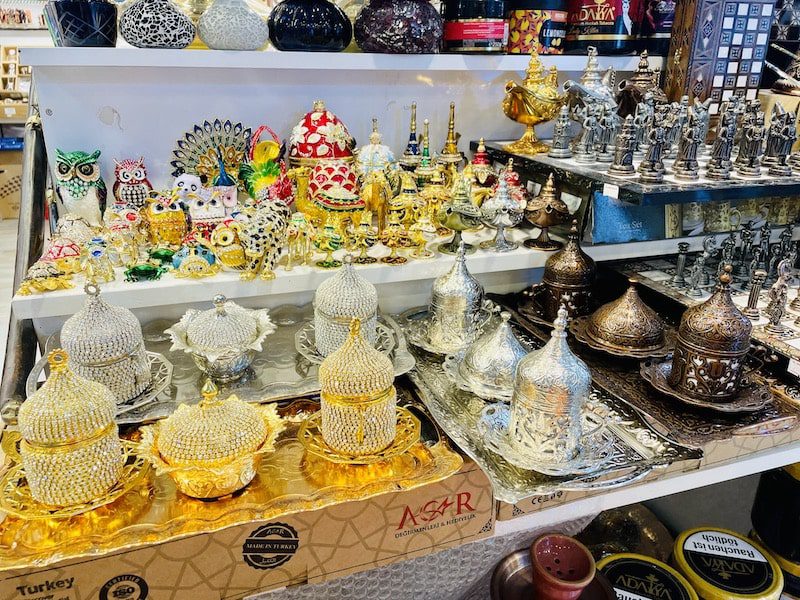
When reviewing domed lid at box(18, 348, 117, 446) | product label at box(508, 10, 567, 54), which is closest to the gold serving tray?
domed lid at box(18, 348, 117, 446)

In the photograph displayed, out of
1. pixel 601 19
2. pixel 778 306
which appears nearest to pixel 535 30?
pixel 601 19

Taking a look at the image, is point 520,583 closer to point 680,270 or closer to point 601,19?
point 680,270

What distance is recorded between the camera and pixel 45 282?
1185 mm

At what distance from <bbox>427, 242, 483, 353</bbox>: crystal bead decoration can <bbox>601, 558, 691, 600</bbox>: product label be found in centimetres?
62

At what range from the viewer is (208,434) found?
926mm

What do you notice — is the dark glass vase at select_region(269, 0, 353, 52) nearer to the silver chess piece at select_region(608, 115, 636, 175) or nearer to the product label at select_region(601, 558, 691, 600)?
the silver chess piece at select_region(608, 115, 636, 175)

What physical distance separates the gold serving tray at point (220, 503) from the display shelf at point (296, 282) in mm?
341

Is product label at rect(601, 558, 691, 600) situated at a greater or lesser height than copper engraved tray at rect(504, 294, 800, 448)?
lesser

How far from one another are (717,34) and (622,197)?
2.24ft

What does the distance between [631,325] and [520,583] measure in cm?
57

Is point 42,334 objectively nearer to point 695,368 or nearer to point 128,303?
point 128,303

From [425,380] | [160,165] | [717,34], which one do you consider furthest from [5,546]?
[717,34]

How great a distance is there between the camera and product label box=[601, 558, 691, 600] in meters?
1.33

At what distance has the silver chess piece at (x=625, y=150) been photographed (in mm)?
1392
